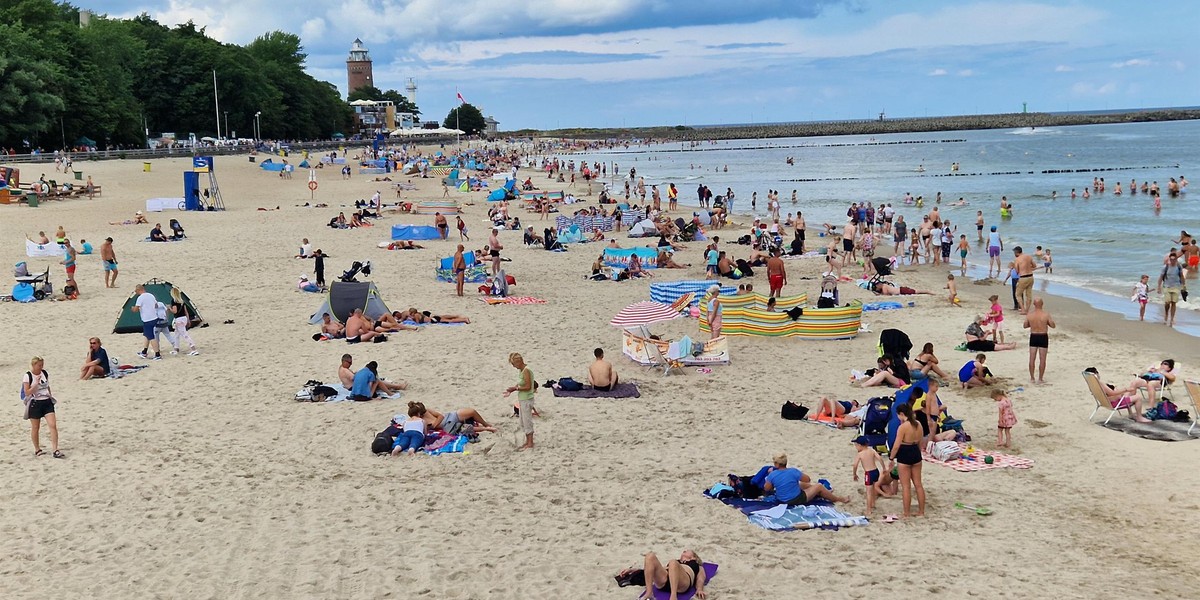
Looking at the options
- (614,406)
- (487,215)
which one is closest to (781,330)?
(614,406)

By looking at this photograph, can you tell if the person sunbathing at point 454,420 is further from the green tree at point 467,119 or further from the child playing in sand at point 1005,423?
the green tree at point 467,119

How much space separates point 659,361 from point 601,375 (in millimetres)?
1329

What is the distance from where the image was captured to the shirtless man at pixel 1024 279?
15198 millimetres

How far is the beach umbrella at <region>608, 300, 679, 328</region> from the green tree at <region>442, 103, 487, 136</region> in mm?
139059

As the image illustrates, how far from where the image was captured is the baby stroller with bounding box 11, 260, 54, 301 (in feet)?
53.5

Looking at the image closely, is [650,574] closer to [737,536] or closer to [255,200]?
[737,536]

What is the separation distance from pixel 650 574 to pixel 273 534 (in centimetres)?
298

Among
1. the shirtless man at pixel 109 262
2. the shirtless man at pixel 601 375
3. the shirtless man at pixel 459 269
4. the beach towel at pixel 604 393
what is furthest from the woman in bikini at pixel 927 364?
the shirtless man at pixel 109 262

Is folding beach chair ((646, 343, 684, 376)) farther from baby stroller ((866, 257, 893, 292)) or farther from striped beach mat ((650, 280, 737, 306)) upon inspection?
baby stroller ((866, 257, 893, 292))

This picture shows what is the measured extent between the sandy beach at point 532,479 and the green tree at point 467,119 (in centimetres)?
14099

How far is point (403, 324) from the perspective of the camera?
1447 centimetres

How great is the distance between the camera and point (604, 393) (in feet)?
36.4

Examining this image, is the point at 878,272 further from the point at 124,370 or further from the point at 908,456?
the point at 124,370

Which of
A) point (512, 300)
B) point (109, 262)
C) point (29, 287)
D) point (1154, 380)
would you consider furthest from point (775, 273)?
point (29, 287)
